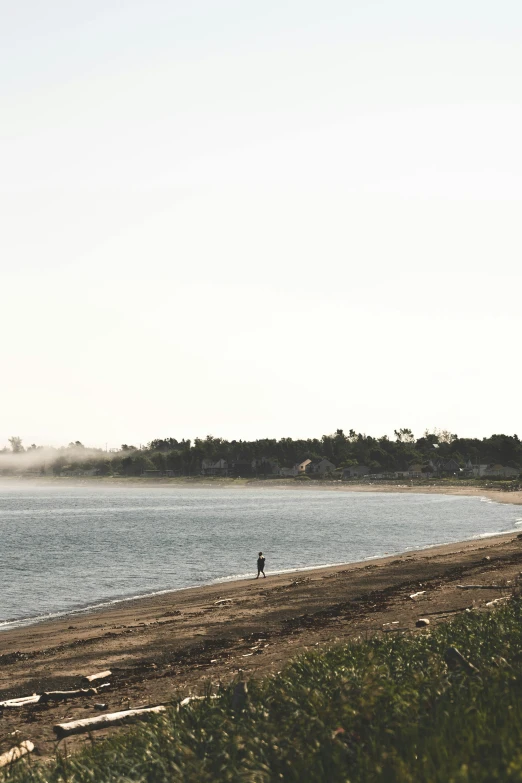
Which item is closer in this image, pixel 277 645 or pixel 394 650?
pixel 394 650

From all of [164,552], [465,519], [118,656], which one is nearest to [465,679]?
[118,656]

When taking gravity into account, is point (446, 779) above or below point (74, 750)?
above

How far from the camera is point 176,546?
207ft

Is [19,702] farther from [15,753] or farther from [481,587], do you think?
[481,587]

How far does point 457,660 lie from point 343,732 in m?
2.86

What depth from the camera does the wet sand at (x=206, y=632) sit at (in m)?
14.7

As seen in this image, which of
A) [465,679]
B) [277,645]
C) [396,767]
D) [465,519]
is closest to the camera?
[396,767]

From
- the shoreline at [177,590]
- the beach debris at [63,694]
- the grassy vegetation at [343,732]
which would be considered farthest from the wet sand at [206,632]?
the grassy vegetation at [343,732]

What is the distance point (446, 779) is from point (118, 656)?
1600cm

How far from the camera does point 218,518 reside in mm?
99500

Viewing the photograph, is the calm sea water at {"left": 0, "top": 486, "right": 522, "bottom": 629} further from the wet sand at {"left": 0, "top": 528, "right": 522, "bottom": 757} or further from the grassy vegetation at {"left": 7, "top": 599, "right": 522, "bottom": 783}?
the grassy vegetation at {"left": 7, "top": 599, "right": 522, "bottom": 783}

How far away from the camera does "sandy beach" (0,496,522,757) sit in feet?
48.3

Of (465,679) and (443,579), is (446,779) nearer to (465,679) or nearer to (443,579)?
(465,679)

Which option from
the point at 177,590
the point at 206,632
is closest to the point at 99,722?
the point at 206,632
